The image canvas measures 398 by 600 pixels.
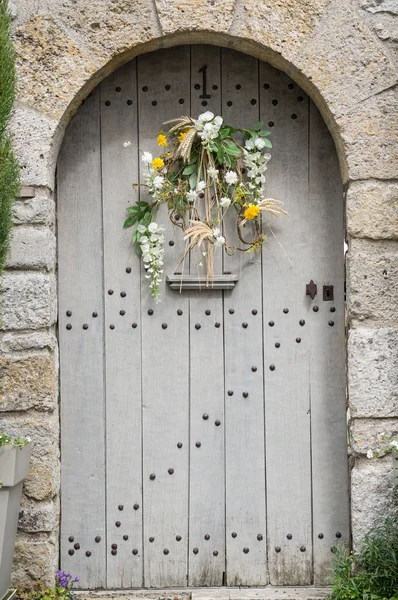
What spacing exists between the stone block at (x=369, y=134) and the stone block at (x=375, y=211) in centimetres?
5

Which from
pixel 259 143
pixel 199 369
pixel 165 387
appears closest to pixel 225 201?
pixel 259 143

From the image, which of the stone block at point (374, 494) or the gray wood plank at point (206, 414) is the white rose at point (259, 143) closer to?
the gray wood plank at point (206, 414)

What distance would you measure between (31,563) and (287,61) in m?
2.38

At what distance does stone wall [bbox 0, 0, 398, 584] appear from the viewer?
3.04m

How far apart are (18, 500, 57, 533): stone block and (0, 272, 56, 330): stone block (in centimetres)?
76

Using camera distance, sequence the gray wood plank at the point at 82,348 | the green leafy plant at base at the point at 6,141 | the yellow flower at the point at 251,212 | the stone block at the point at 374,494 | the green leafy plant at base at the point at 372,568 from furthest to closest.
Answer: the gray wood plank at the point at 82,348 → the yellow flower at the point at 251,212 → the stone block at the point at 374,494 → the green leafy plant at base at the point at 372,568 → the green leafy plant at base at the point at 6,141

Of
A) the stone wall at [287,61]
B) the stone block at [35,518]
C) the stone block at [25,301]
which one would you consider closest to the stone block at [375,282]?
the stone wall at [287,61]

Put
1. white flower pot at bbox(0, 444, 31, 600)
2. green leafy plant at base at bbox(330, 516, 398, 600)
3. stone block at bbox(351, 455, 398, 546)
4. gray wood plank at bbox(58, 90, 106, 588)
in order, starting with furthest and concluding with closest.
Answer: gray wood plank at bbox(58, 90, 106, 588)
stone block at bbox(351, 455, 398, 546)
green leafy plant at base at bbox(330, 516, 398, 600)
white flower pot at bbox(0, 444, 31, 600)

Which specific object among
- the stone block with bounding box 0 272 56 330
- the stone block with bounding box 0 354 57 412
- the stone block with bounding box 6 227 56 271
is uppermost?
the stone block with bounding box 6 227 56 271

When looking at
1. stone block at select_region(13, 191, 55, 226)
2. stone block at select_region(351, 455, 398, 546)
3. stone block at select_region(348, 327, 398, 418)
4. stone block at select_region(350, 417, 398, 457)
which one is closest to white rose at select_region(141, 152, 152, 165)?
stone block at select_region(13, 191, 55, 226)

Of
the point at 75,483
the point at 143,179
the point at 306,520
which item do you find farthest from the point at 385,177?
the point at 75,483

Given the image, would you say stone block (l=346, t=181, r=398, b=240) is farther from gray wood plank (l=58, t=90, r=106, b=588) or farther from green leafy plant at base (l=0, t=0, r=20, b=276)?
green leafy plant at base (l=0, t=0, r=20, b=276)

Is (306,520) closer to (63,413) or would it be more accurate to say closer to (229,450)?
(229,450)

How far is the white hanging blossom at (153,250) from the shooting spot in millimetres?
3213
